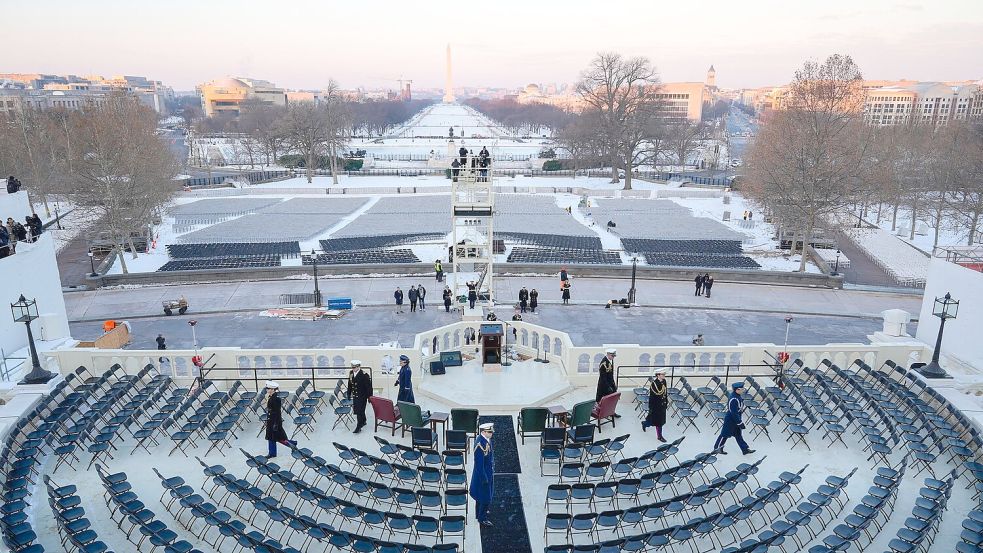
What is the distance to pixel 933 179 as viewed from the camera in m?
46.4

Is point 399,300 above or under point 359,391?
under

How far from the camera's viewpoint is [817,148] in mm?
34469

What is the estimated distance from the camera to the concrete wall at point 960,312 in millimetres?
17625

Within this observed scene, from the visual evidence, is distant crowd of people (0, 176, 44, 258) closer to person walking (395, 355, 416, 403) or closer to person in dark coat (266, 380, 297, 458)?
person in dark coat (266, 380, 297, 458)

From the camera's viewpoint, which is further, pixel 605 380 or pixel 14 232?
pixel 14 232

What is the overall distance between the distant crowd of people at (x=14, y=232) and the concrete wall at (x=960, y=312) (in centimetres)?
2734

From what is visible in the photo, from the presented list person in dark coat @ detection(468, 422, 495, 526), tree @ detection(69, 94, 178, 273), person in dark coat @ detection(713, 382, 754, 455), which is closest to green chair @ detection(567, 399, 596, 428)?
person in dark coat @ detection(713, 382, 754, 455)

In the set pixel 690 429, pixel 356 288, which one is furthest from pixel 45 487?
pixel 356 288

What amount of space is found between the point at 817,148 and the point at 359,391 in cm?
3046

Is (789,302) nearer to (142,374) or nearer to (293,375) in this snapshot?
(293,375)

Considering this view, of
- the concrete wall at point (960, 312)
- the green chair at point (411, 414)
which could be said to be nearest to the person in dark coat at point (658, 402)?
the green chair at point (411, 414)

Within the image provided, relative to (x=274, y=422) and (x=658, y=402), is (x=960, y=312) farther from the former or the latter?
(x=274, y=422)

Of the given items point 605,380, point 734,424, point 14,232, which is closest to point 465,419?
point 605,380

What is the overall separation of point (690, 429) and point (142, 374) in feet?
42.4
